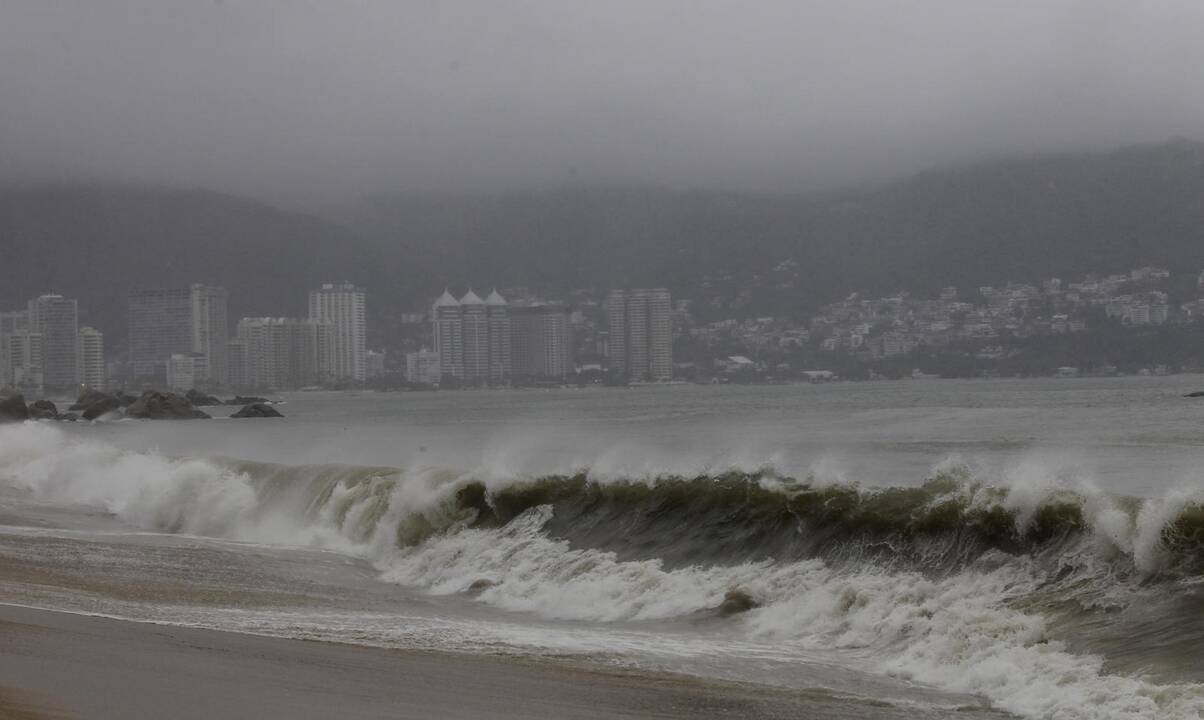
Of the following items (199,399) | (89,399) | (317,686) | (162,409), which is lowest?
(199,399)

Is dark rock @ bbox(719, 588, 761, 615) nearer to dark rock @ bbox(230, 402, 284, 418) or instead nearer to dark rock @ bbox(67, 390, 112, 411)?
dark rock @ bbox(230, 402, 284, 418)

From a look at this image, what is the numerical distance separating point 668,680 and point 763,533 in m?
7.81

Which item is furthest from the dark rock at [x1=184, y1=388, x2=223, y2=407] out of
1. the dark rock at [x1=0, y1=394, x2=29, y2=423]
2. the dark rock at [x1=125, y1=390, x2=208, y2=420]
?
the dark rock at [x1=0, y1=394, x2=29, y2=423]

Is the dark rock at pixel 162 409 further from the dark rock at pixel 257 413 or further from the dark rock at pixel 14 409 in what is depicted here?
the dark rock at pixel 14 409

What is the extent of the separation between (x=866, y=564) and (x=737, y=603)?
1.77 metres

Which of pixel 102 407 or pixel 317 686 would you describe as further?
pixel 102 407

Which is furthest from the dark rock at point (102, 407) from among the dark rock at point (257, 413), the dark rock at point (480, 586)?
the dark rock at point (480, 586)

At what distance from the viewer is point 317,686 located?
1288cm

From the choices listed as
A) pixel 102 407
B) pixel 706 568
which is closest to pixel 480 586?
pixel 706 568

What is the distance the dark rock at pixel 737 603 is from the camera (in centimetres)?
1816

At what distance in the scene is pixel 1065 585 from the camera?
1582cm

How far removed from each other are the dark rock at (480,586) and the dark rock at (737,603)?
471 centimetres

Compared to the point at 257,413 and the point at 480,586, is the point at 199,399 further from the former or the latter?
the point at 480,586

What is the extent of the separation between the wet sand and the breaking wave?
6.11ft
